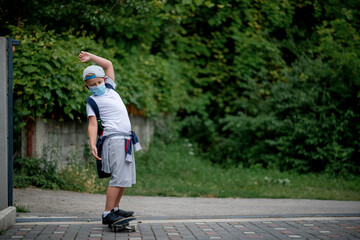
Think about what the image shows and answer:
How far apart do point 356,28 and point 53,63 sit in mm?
8252

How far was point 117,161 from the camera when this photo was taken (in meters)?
4.79

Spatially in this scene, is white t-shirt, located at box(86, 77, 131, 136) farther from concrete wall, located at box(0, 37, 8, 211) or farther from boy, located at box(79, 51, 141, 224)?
concrete wall, located at box(0, 37, 8, 211)

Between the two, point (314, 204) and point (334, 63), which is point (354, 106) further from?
point (314, 204)

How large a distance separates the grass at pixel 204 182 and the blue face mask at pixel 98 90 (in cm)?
321

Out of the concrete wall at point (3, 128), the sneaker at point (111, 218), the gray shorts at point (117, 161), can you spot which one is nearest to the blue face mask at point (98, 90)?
the gray shorts at point (117, 161)

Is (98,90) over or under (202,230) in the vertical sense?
over

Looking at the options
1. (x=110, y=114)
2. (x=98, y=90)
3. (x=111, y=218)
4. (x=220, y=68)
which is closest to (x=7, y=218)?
(x=111, y=218)

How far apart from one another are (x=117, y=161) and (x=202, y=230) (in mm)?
1251

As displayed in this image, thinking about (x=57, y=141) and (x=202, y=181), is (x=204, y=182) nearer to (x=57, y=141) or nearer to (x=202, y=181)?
(x=202, y=181)

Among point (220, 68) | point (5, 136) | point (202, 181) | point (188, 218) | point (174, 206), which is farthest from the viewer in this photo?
point (220, 68)

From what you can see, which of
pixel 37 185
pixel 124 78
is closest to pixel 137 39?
pixel 124 78

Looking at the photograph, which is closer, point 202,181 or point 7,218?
point 7,218

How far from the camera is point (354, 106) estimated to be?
11.3 metres

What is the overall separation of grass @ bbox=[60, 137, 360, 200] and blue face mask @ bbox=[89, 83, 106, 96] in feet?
10.5
